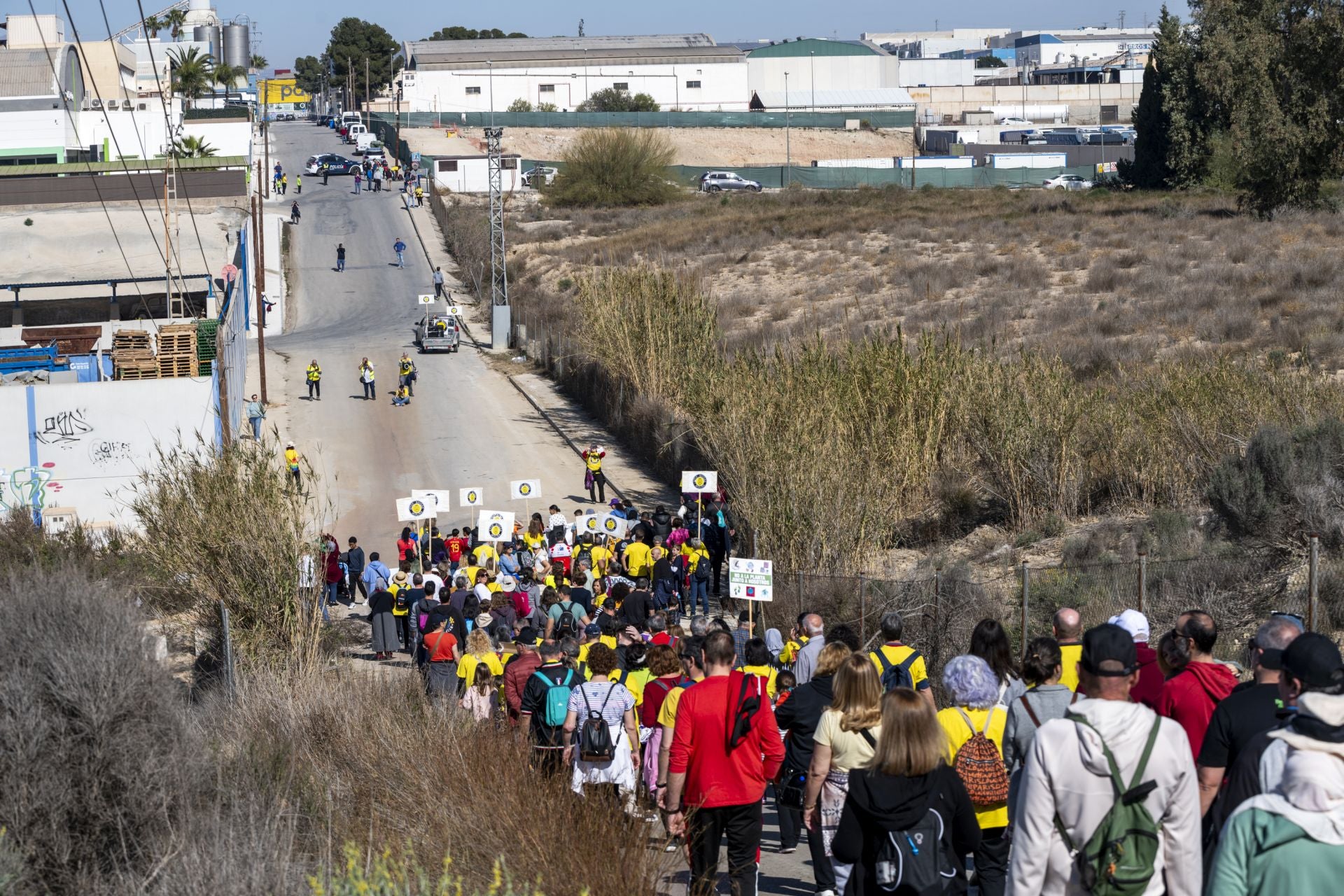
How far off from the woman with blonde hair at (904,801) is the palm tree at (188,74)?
113588 millimetres

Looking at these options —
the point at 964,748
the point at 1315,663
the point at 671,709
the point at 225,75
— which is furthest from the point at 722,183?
the point at 1315,663

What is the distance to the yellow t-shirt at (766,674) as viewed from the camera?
9258 millimetres

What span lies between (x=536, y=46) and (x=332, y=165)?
45604 millimetres

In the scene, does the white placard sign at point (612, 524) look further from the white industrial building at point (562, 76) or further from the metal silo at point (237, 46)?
the metal silo at point (237, 46)

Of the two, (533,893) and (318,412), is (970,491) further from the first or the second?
(318,412)

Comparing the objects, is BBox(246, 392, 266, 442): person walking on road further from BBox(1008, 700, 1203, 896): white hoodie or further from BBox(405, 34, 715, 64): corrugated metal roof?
BBox(405, 34, 715, 64): corrugated metal roof

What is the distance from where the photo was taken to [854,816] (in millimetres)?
5691

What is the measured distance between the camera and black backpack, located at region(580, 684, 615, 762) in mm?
8266

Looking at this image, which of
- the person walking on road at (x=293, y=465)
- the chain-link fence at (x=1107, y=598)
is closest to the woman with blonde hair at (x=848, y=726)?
the chain-link fence at (x=1107, y=598)

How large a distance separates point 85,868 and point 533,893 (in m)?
3.13

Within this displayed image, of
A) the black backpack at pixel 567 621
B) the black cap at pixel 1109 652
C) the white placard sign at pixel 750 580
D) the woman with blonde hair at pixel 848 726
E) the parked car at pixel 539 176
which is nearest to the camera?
the black cap at pixel 1109 652

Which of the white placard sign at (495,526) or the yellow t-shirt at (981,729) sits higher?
the yellow t-shirt at (981,729)

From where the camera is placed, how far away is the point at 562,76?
130m

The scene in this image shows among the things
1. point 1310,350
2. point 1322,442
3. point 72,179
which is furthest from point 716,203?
point 1322,442
